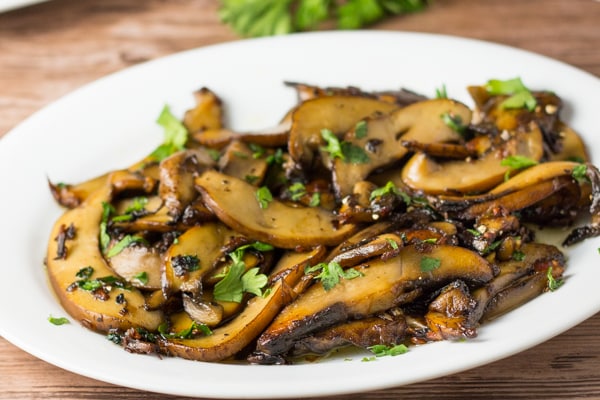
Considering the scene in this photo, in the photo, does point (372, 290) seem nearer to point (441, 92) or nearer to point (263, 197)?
point (263, 197)

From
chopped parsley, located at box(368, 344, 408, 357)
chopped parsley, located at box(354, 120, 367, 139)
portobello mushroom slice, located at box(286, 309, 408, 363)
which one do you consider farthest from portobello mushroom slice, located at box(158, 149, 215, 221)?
chopped parsley, located at box(368, 344, 408, 357)

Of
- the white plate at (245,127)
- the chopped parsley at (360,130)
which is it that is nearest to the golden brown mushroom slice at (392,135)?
the chopped parsley at (360,130)

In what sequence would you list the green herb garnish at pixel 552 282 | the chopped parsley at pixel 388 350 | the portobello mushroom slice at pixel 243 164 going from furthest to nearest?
the portobello mushroom slice at pixel 243 164, the green herb garnish at pixel 552 282, the chopped parsley at pixel 388 350

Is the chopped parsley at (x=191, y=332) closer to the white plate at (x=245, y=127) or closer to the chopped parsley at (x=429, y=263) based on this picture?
the white plate at (x=245, y=127)

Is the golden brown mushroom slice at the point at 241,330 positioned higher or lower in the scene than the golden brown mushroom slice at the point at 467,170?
lower

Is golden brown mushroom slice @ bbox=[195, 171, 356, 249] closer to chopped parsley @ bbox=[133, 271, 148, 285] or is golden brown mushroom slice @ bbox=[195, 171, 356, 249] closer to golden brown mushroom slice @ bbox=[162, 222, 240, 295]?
golden brown mushroom slice @ bbox=[162, 222, 240, 295]

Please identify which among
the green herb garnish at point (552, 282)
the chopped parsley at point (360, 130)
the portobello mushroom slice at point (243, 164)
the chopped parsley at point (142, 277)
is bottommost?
the green herb garnish at point (552, 282)

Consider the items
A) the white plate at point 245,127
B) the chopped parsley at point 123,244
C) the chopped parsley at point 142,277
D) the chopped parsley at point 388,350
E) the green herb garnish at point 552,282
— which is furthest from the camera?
the chopped parsley at point 123,244

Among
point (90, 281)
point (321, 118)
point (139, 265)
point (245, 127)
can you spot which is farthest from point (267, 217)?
point (245, 127)
